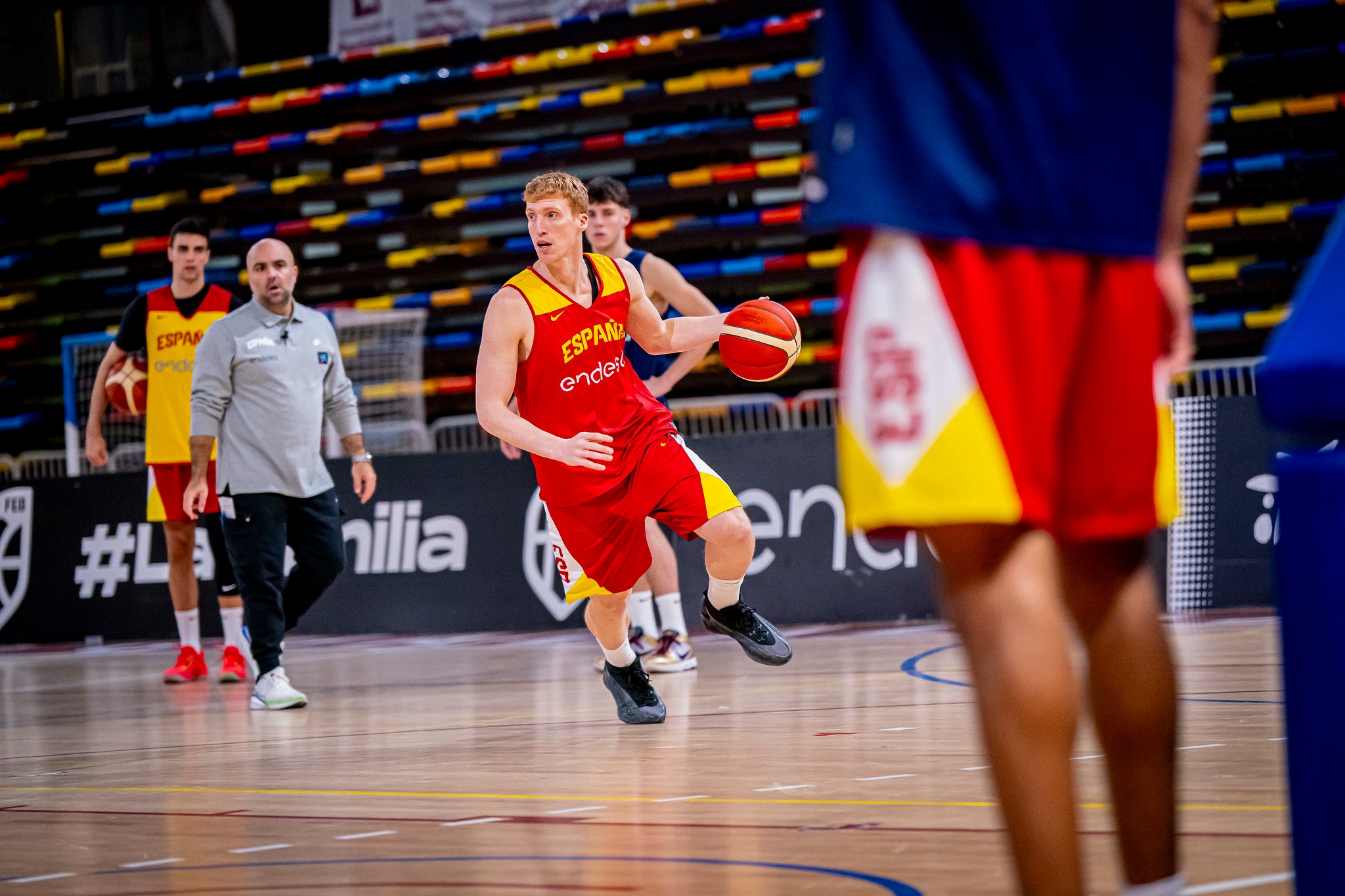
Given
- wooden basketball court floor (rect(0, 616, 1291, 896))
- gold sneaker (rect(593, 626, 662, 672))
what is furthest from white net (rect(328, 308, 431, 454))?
wooden basketball court floor (rect(0, 616, 1291, 896))

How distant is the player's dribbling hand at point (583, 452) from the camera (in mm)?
4625

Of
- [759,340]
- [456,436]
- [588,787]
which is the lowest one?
[588,787]

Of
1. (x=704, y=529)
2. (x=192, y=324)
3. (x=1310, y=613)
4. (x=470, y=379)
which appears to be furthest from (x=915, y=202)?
(x=470, y=379)

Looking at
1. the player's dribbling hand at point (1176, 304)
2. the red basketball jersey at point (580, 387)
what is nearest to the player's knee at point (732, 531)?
the red basketball jersey at point (580, 387)

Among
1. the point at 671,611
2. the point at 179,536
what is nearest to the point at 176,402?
the point at 179,536

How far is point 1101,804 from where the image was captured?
3154 mm

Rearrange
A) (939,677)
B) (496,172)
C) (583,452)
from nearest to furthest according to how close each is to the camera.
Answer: (583,452) → (939,677) → (496,172)

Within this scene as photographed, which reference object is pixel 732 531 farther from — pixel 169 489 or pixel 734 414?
pixel 734 414

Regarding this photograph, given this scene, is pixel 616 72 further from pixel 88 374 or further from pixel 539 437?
pixel 539 437

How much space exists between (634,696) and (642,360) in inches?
94.3

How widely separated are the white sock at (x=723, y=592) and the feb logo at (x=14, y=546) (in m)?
6.70

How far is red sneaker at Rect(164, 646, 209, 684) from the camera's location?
7.54 meters

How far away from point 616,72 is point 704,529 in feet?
27.1

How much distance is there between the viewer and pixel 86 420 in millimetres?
10805
